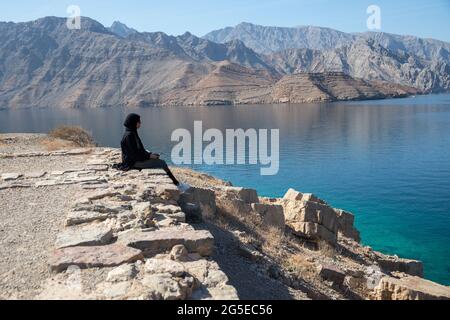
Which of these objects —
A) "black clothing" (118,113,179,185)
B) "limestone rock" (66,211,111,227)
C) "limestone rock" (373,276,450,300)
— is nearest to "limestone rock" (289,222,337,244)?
"limestone rock" (373,276,450,300)

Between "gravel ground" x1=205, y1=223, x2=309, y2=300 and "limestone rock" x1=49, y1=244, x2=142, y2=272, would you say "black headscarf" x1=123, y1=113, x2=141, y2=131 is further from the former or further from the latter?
"limestone rock" x1=49, y1=244, x2=142, y2=272

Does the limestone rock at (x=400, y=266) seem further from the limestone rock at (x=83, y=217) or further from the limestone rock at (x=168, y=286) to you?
the limestone rock at (x=168, y=286)

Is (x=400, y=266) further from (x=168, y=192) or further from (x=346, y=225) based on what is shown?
(x=168, y=192)

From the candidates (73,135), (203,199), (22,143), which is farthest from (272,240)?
(73,135)

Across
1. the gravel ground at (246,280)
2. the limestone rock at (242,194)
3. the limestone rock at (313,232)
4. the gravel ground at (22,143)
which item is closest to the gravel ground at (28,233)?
the gravel ground at (246,280)

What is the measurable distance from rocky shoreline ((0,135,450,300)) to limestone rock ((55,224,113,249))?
2 centimetres

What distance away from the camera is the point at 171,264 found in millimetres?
5453

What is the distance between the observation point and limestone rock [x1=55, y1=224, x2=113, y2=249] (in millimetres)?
6156

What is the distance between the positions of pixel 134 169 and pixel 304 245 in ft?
17.8

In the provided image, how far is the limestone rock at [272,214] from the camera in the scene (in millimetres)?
12860

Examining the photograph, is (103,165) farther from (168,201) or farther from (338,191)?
(338,191)

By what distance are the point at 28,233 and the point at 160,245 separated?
2424mm
